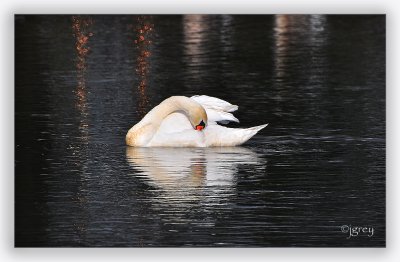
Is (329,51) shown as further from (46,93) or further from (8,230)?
(8,230)

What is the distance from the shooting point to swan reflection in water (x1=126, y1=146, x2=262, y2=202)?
1603cm

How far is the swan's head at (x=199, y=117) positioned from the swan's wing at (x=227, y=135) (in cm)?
8

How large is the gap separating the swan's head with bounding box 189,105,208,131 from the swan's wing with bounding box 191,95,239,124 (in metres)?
0.19

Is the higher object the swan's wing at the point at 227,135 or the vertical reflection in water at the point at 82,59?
the vertical reflection in water at the point at 82,59

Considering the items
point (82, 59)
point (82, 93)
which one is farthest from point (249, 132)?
point (82, 59)

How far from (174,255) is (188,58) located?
4.84 m

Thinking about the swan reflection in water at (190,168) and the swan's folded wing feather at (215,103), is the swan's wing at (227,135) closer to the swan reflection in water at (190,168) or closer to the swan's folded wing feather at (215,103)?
the swan reflection in water at (190,168)

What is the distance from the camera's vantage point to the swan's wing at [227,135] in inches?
684

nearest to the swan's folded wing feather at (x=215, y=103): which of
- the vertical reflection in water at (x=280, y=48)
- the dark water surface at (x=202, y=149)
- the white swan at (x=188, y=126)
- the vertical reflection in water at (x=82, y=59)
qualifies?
the white swan at (x=188, y=126)

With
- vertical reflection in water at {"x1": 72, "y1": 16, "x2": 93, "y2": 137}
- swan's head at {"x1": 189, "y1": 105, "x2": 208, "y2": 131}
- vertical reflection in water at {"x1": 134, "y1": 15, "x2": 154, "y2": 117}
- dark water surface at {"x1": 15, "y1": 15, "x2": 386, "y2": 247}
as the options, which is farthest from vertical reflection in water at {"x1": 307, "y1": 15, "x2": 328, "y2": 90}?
vertical reflection in water at {"x1": 72, "y1": 16, "x2": 93, "y2": 137}

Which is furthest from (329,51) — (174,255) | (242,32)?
(174,255)

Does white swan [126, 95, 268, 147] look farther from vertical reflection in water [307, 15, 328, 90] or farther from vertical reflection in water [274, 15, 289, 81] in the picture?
vertical reflection in water [307, 15, 328, 90]

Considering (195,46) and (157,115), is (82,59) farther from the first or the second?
(157,115)

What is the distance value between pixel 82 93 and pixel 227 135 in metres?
1.74
